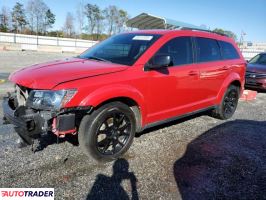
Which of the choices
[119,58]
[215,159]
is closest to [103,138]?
[119,58]

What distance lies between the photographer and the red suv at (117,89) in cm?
344

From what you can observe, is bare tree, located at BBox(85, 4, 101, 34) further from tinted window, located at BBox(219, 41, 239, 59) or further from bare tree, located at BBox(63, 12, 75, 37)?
tinted window, located at BBox(219, 41, 239, 59)

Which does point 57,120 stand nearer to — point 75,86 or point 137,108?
point 75,86

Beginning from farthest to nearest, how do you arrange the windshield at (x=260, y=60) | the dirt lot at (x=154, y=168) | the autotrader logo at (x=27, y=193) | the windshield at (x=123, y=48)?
1. the windshield at (x=260, y=60)
2. the windshield at (x=123, y=48)
3. the dirt lot at (x=154, y=168)
4. the autotrader logo at (x=27, y=193)

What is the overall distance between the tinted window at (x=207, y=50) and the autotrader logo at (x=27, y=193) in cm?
350

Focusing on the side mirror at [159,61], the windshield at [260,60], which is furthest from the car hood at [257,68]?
the side mirror at [159,61]

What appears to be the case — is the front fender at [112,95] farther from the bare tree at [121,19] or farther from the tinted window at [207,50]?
the bare tree at [121,19]

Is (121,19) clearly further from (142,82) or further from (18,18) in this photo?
(142,82)

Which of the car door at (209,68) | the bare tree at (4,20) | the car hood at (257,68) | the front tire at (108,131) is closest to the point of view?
the front tire at (108,131)

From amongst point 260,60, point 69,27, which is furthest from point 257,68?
point 69,27

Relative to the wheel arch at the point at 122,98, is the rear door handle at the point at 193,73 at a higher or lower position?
higher

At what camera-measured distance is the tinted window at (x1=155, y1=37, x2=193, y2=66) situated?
4.59 metres

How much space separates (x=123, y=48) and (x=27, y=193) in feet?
8.71

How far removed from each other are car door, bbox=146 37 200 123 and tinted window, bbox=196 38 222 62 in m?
0.29
